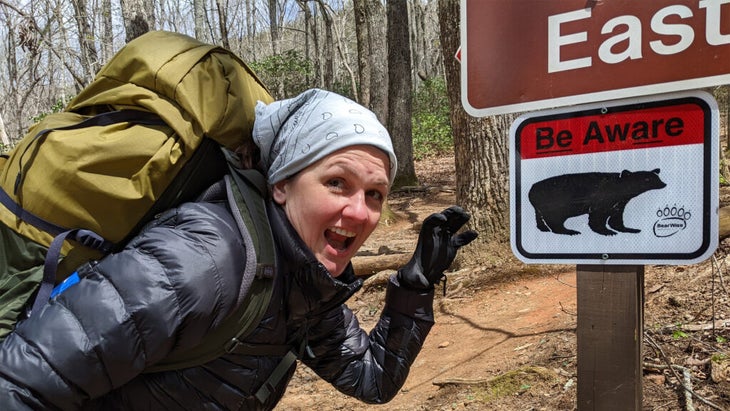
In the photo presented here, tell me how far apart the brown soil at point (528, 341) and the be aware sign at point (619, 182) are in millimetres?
1346

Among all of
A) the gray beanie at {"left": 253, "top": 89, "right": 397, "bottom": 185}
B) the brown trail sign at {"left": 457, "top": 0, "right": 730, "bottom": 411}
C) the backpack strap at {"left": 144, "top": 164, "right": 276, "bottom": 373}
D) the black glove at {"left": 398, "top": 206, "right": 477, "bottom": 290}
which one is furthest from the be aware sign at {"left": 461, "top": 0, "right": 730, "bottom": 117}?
the backpack strap at {"left": 144, "top": 164, "right": 276, "bottom": 373}

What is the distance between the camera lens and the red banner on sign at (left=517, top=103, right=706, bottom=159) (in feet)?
4.50

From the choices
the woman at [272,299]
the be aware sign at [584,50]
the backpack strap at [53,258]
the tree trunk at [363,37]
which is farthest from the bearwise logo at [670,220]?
the tree trunk at [363,37]

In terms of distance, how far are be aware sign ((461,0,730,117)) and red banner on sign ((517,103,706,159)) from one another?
2.1 inches

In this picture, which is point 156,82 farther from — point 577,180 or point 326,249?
point 577,180

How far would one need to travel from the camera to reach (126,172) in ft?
4.70

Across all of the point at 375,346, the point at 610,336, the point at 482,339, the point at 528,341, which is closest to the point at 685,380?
the point at 528,341

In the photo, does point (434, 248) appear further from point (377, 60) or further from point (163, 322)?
point (377, 60)

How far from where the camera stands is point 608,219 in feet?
4.77

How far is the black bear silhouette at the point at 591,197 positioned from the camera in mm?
1419

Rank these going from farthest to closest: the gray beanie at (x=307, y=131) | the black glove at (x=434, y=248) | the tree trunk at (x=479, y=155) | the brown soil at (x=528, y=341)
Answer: the tree trunk at (x=479, y=155) → the brown soil at (x=528, y=341) → the black glove at (x=434, y=248) → the gray beanie at (x=307, y=131)

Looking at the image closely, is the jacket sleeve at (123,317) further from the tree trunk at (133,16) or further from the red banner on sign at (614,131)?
the tree trunk at (133,16)

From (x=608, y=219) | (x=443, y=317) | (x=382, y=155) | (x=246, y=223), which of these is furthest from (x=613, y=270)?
(x=443, y=317)

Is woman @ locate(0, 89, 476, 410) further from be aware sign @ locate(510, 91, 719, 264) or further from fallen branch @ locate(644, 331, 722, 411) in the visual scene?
fallen branch @ locate(644, 331, 722, 411)
